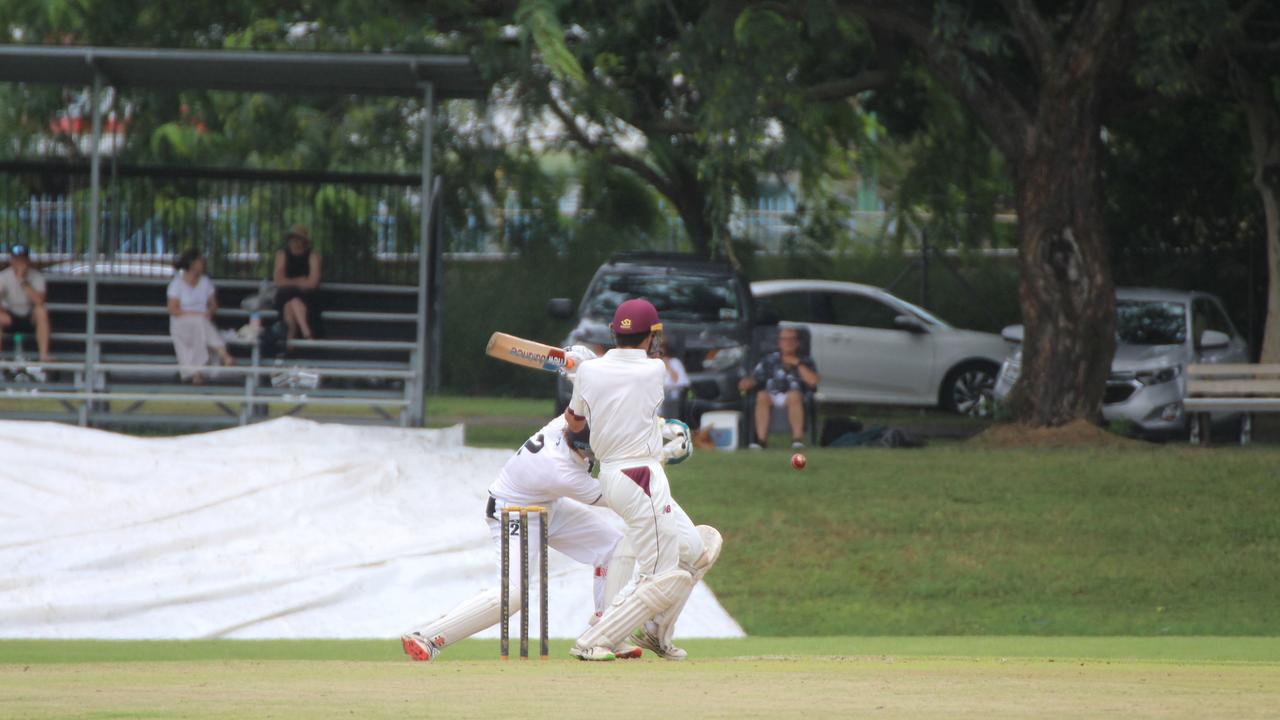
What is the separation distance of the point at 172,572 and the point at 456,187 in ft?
48.5

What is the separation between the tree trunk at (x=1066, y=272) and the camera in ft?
59.3

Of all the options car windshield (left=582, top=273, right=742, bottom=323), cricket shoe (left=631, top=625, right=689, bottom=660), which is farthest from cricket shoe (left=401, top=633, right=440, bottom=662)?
car windshield (left=582, top=273, right=742, bottom=323)

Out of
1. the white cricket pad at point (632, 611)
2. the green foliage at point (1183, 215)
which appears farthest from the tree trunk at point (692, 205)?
the white cricket pad at point (632, 611)

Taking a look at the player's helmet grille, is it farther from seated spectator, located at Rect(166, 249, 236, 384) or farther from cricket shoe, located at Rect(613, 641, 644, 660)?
seated spectator, located at Rect(166, 249, 236, 384)

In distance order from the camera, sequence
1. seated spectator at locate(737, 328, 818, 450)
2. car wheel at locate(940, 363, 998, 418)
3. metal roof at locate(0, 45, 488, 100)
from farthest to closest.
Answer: car wheel at locate(940, 363, 998, 418)
seated spectator at locate(737, 328, 818, 450)
metal roof at locate(0, 45, 488, 100)

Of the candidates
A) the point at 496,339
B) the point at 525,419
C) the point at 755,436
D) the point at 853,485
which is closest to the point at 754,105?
the point at 755,436

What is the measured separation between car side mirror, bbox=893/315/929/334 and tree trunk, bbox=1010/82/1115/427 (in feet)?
15.9

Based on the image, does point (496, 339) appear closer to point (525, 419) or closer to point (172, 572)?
point (172, 572)

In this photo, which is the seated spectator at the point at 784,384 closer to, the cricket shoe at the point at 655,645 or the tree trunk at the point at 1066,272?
the tree trunk at the point at 1066,272

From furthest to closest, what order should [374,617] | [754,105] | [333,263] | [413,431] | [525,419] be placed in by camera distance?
[525,419] < [333,263] < [754,105] < [413,431] < [374,617]

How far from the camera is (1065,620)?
12305 mm

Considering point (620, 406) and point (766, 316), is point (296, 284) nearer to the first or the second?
point (766, 316)

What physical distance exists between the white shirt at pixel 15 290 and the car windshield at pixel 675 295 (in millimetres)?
6046

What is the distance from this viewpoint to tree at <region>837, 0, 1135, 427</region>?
58.8 ft
